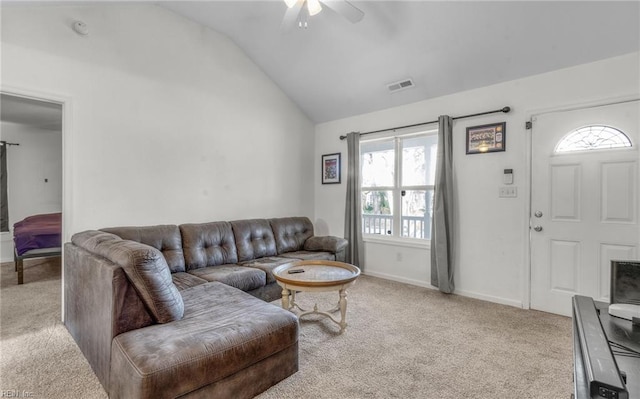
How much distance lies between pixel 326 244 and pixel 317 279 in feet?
4.69

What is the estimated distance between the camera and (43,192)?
537cm

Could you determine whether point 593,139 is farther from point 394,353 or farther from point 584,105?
point 394,353

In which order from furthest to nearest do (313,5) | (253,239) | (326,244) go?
(326,244) < (253,239) < (313,5)

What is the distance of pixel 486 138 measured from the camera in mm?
3289

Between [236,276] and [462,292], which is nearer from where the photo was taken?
[236,276]

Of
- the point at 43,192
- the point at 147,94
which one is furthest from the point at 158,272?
the point at 43,192

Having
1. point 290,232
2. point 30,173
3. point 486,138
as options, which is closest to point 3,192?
point 30,173

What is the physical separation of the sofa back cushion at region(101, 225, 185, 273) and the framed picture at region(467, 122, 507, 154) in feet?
10.9

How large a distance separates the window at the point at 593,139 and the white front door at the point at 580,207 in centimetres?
1

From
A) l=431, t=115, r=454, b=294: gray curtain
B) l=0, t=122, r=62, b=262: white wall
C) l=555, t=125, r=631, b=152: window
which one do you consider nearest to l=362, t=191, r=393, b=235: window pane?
l=431, t=115, r=454, b=294: gray curtain

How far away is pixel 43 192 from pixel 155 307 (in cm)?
557

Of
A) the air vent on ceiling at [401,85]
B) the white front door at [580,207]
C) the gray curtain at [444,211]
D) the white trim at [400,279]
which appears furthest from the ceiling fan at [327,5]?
the white trim at [400,279]

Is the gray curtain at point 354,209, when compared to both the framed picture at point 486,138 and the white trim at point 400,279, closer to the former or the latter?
the white trim at point 400,279

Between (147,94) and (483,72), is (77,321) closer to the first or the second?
(147,94)
